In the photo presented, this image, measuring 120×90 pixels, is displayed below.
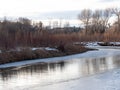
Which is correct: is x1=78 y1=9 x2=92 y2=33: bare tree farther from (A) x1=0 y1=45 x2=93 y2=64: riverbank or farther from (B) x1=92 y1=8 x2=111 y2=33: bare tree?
(A) x1=0 y1=45 x2=93 y2=64: riverbank

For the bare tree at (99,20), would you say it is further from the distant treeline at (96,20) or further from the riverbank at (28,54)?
the riverbank at (28,54)

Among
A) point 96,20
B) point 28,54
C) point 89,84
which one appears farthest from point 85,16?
point 89,84

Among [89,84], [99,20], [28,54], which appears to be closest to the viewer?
[89,84]

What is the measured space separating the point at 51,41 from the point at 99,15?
67.0m

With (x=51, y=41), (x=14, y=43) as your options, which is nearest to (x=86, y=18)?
(x=51, y=41)

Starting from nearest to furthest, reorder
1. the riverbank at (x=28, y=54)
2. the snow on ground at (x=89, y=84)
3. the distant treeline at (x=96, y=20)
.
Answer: the snow on ground at (x=89, y=84) < the riverbank at (x=28, y=54) < the distant treeline at (x=96, y=20)

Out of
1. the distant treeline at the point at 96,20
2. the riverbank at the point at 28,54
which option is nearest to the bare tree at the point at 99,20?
the distant treeline at the point at 96,20

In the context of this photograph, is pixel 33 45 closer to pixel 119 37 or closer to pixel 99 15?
pixel 119 37

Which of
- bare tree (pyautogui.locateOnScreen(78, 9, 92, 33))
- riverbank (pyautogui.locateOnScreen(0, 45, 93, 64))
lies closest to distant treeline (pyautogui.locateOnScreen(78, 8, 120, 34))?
bare tree (pyautogui.locateOnScreen(78, 9, 92, 33))

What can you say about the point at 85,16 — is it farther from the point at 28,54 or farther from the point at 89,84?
the point at 89,84

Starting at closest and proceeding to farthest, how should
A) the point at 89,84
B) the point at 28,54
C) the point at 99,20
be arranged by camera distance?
the point at 89,84 < the point at 28,54 < the point at 99,20

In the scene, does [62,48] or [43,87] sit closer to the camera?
[43,87]

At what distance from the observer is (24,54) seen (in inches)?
1291

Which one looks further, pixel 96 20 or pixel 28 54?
pixel 96 20
